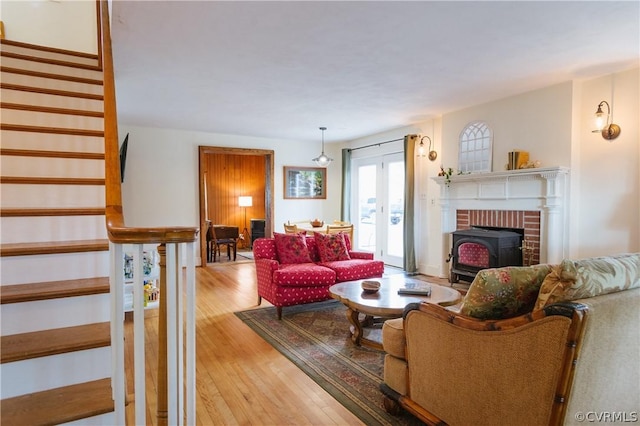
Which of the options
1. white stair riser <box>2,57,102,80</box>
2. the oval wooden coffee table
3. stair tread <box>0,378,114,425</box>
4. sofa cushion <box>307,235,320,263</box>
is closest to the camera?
stair tread <box>0,378,114,425</box>

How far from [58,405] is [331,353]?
72.9 inches

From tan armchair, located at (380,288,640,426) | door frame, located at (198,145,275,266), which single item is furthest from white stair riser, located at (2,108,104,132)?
door frame, located at (198,145,275,266)

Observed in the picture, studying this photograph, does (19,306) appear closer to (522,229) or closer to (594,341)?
(594,341)

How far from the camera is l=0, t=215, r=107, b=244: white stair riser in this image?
7.41ft

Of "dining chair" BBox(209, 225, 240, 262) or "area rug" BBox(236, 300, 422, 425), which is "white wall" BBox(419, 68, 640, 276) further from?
"dining chair" BBox(209, 225, 240, 262)

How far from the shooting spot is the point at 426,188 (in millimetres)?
6043

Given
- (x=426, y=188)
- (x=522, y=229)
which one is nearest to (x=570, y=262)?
(x=522, y=229)

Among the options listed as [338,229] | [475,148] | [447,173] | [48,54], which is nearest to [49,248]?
[48,54]

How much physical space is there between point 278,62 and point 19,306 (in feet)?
8.95

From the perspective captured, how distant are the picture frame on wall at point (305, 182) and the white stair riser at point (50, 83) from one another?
14.4 ft

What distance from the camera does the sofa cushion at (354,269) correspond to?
4066 millimetres

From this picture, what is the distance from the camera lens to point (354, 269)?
414 centimetres

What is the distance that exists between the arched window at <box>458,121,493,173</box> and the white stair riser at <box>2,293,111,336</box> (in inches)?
185

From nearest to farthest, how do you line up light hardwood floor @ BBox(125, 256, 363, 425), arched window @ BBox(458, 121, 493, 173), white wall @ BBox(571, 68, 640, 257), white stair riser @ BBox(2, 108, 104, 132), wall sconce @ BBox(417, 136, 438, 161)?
light hardwood floor @ BBox(125, 256, 363, 425)
white stair riser @ BBox(2, 108, 104, 132)
white wall @ BBox(571, 68, 640, 257)
arched window @ BBox(458, 121, 493, 173)
wall sconce @ BBox(417, 136, 438, 161)
